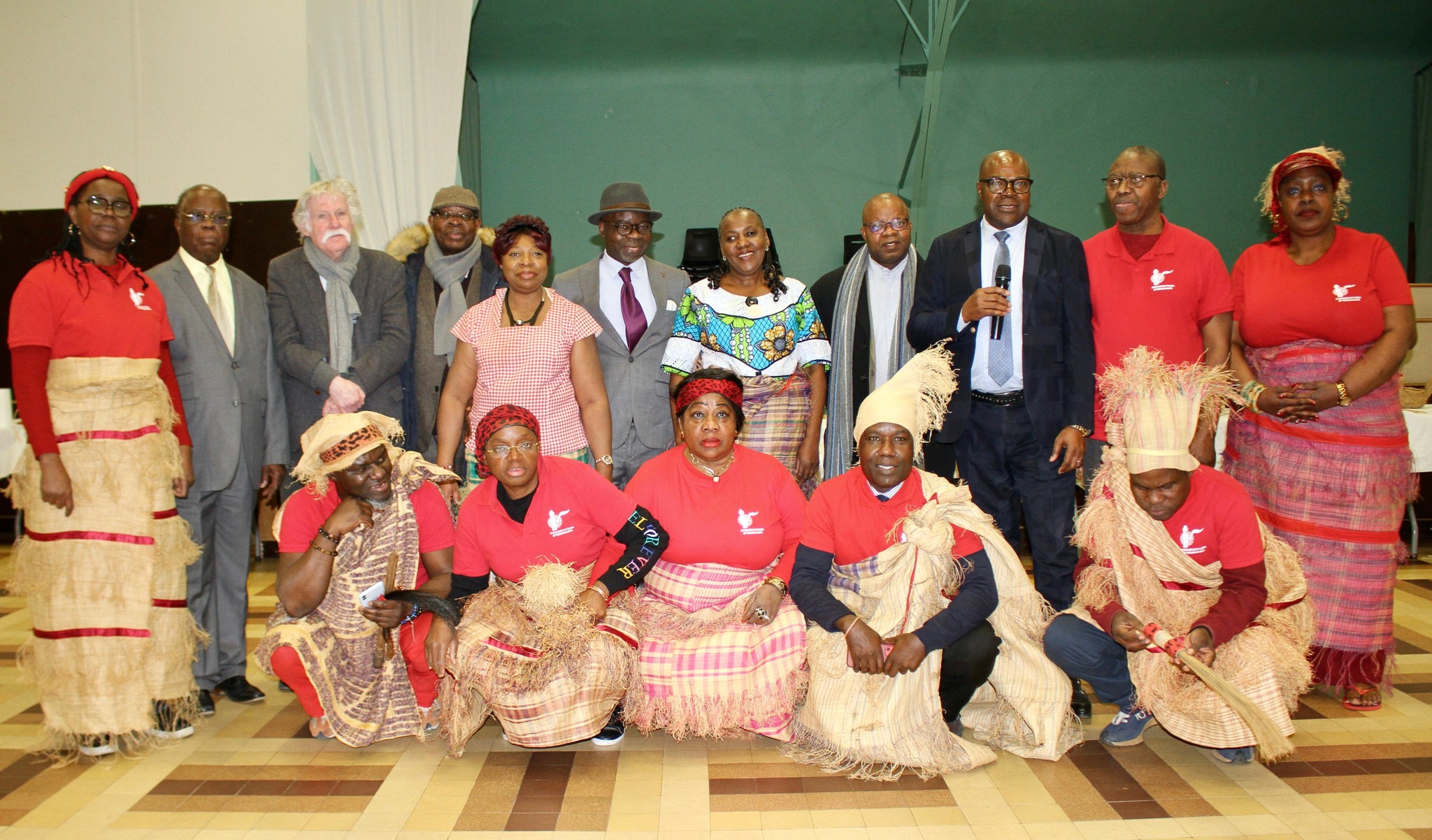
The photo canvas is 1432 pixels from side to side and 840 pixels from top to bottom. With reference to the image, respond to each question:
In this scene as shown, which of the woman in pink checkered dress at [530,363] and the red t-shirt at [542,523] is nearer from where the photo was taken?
the red t-shirt at [542,523]

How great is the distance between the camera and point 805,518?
3.04m

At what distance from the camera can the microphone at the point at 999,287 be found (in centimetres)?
329

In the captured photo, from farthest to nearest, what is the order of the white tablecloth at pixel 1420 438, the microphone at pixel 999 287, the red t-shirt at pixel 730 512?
the white tablecloth at pixel 1420 438
the microphone at pixel 999 287
the red t-shirt at pixel 730 512

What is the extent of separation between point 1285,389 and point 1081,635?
132 cm

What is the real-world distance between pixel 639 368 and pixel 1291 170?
261 centimetres

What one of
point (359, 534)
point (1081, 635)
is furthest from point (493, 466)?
point (1081, 635)

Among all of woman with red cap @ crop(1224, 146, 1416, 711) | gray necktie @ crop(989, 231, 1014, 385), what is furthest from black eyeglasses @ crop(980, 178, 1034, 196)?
woman with red cap @ crop(1224, 146, 1416, 711)

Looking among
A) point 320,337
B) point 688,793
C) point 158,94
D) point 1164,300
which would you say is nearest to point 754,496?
point 688,793

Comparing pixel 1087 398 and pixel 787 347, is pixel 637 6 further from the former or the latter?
pixel 1087 398

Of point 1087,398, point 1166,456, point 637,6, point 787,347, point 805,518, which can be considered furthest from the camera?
point 637,6

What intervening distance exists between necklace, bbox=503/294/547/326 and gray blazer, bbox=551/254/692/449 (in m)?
0.34

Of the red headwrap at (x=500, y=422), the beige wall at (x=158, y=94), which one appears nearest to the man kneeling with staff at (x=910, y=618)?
the red headwrap at (x=500, y=422)

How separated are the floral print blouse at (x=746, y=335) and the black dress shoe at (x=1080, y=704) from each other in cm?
154

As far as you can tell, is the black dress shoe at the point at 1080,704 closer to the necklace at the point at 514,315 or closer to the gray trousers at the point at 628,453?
the gray trousers at the point at 628,453
